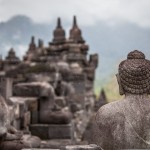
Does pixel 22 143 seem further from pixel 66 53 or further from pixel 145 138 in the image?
pixel 66 53

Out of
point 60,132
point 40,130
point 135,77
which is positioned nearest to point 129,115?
point 135,77

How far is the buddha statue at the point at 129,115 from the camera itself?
4609 mm

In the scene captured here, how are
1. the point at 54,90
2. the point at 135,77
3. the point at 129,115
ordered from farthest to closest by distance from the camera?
1. the point at 54,90
2. the point at 135,77
3. the point at 129,115

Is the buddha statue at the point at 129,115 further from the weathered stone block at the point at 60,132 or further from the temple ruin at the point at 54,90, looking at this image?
the weathered stone block at the point at 60,132

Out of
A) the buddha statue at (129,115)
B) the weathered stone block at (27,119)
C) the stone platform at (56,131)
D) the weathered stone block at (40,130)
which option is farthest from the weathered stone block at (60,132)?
the buddha statue at (129,115)

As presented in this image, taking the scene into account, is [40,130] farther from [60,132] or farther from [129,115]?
[129,115]

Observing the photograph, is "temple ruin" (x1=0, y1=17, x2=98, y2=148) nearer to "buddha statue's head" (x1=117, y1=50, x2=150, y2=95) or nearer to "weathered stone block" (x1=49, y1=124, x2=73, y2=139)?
"weathered stone block" (x1=49, y1=124, x2=73, y2=139)

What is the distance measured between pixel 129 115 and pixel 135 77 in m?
0.36

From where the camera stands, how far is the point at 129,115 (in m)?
4.65

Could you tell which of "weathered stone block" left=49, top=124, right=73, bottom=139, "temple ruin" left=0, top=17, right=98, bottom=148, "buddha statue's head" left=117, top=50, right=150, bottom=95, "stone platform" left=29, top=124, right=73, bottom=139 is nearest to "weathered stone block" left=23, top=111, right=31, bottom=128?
"temple ruin" left=0, top=17, right=98, bottom=148

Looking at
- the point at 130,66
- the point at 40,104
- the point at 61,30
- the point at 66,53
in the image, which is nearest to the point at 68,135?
the point at 40,104

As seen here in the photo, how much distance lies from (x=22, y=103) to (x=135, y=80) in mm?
7429

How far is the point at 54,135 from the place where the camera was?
12398mm

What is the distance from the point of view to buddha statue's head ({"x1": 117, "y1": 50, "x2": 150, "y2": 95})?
15.6ft
